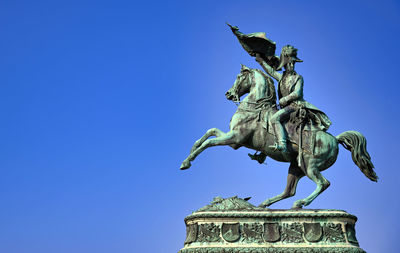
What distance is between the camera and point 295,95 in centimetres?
1514

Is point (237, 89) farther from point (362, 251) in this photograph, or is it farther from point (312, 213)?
point (362, 251)

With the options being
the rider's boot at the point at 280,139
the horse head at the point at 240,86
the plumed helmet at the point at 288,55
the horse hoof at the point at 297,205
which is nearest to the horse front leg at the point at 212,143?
the rider's boot at the point at 280,139

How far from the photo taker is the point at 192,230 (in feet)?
45.6

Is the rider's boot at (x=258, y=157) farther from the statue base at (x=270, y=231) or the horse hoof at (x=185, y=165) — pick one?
the statue base at (x=270, y=231)

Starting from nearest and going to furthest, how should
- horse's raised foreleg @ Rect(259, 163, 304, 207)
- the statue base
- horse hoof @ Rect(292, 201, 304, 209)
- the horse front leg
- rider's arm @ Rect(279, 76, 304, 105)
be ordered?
the statue base → horse hoof @ Rect(292, 201, 304, 209) → the horse front leg → rider's arm @ Rect(279, 76, 304, 105) → horse's raised foreleg @ Rect(259, 163, 304, 207)

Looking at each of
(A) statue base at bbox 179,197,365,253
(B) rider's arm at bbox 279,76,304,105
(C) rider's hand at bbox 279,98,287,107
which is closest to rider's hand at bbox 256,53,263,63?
(B) rider's arm at bbox 279,76,304,105

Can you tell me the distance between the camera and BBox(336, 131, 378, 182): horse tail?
1506 cm

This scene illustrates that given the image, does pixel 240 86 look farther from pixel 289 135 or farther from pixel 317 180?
pixel 317 180

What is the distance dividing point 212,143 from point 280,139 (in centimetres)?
163

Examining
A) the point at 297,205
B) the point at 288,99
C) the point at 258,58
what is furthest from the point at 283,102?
the point at 297,205

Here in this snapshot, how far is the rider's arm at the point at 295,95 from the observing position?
1512 cm

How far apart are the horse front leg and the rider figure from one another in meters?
0.98

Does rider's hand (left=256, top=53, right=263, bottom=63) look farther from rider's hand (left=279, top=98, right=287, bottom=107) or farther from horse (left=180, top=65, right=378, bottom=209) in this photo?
rider's hand (left=279, top=98, right=287, bottom=107)

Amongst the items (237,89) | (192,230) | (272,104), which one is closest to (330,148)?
(272,104)
